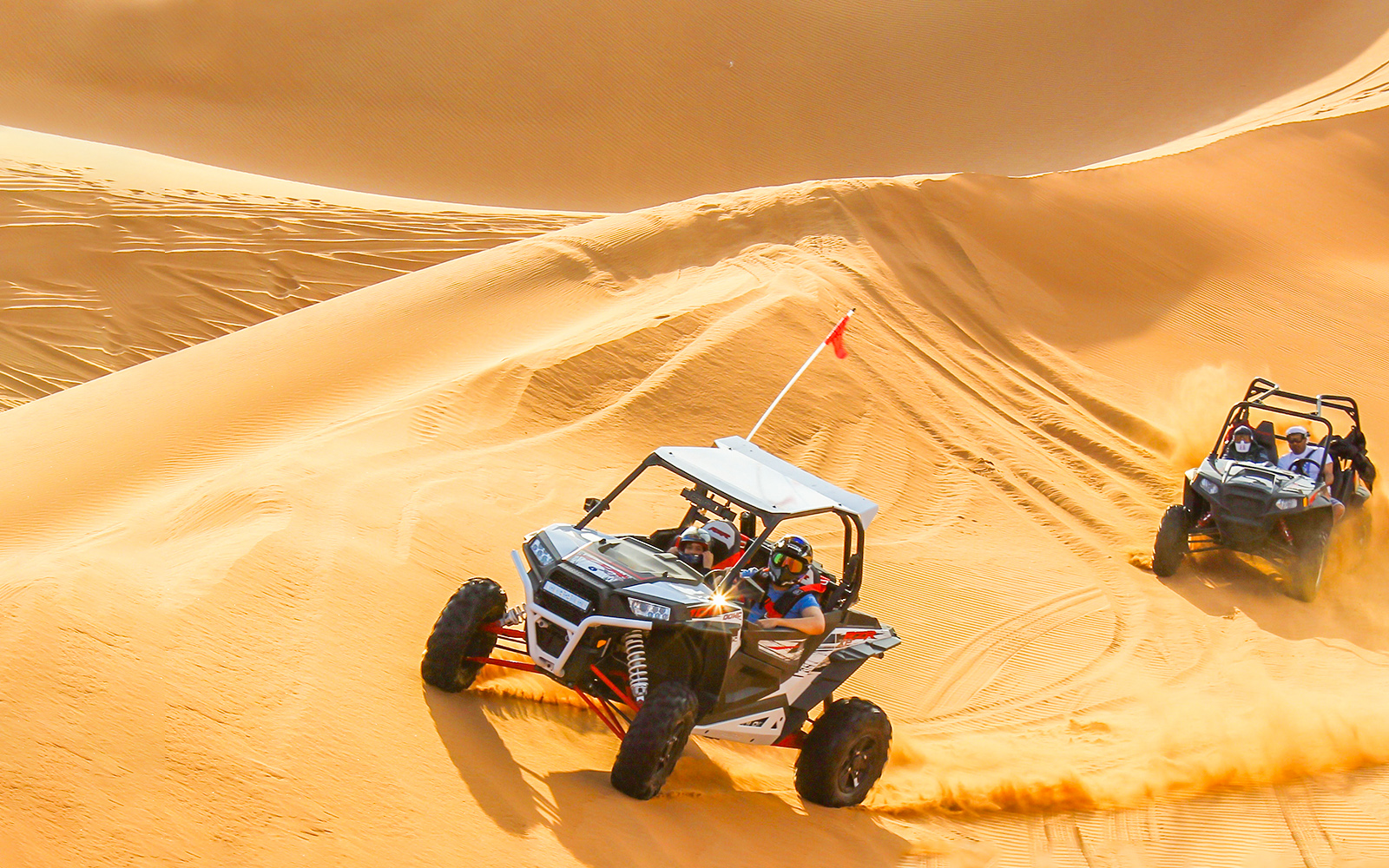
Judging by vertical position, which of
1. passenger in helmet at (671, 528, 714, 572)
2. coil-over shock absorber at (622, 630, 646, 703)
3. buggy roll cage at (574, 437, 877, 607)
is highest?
buggy roll cage at (574, 437, 877, 607)

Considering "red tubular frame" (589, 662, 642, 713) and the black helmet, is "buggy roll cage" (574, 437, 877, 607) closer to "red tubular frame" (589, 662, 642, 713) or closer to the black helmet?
the black helmet

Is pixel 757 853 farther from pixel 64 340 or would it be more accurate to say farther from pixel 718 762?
pixel 64 340

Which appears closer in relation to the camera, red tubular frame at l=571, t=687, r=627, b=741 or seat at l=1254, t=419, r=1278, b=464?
red tubular frame at l=571, t=687, r=627, b=741

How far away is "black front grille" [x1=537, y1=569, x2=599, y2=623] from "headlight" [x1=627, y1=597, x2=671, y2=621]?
0.20 m

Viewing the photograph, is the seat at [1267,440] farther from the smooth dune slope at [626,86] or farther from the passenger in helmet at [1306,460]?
the smooth dune slope at [626,86]

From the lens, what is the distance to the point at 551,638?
258 inches

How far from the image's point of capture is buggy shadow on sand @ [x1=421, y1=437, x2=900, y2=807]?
642 cm

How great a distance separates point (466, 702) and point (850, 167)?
23563 millimetres

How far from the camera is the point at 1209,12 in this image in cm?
3350

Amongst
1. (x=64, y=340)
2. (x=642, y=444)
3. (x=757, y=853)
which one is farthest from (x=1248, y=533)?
(x=64, y=340)

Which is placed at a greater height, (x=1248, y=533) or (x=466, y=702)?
(x=1248, y=533)

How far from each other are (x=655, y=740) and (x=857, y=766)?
1.63m

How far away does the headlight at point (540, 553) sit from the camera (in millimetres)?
6785

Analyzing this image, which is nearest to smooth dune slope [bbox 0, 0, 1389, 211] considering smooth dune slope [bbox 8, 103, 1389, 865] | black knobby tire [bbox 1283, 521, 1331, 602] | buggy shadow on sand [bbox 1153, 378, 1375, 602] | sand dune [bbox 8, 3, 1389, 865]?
sand dune [bbox 8, 3, 1389, 865]
